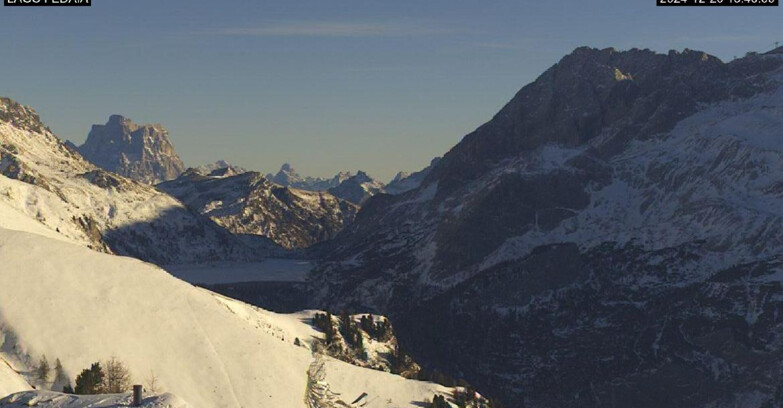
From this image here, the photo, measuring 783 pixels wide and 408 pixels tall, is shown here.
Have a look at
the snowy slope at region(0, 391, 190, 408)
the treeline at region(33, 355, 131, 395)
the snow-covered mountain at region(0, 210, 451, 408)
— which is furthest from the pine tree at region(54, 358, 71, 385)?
the snowy slope at region(0, 391, 190, 408)

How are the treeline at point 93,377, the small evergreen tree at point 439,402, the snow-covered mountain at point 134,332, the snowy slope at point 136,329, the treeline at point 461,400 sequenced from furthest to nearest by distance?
the treeline at point 461,400, the small evergreen tree at point 439,402, the snowy slope at point 136,329, the snow-covered mountain at point 134,332, the treeline at point 93,377

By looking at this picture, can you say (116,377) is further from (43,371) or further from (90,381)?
(43,371)

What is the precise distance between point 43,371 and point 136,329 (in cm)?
→ 1787

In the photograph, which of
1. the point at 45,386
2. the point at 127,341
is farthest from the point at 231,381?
the point at 45,386

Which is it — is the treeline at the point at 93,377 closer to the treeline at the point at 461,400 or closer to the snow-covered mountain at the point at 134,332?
the snow-covered mountain at the point at 134,332

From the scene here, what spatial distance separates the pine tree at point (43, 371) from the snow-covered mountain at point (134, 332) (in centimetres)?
80

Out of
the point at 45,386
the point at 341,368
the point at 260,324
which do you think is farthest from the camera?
the point at 260,324

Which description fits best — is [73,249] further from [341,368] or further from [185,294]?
[341,368]

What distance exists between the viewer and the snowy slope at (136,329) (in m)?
126

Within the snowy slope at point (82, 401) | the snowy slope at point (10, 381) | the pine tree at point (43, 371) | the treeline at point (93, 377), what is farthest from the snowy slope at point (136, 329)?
the snowy slope at point (82, 401)

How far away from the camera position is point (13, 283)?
133125mm

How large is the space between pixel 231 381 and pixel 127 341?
1712 centimetres

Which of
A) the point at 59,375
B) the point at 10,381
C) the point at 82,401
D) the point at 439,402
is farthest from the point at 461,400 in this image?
the point at 82,401

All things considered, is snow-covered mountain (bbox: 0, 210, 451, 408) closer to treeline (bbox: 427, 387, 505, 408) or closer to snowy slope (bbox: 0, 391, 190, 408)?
treeline (bbox: 427, 387, 505, 408)
